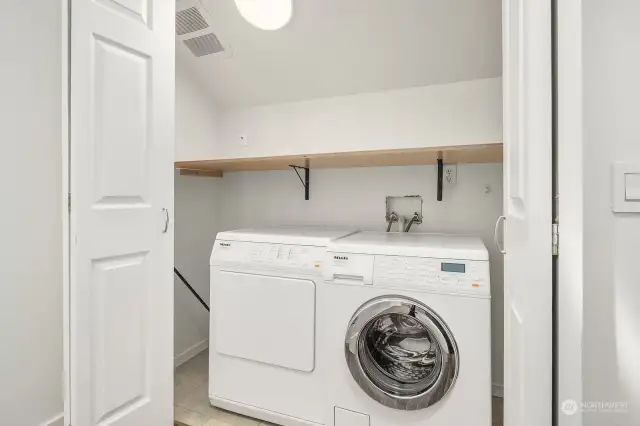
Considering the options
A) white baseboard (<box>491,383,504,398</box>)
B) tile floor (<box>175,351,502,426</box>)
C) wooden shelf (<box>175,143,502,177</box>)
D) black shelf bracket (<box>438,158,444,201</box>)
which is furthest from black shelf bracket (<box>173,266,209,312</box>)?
white baseboard (<box>491,383,504,398</box>)

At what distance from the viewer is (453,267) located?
1.43 meters

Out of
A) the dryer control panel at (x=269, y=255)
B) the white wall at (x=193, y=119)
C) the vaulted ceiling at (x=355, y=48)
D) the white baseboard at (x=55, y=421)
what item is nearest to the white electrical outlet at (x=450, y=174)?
the vaulted ceiling at (x=355, y=48)

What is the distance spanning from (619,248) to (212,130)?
8.63 feet

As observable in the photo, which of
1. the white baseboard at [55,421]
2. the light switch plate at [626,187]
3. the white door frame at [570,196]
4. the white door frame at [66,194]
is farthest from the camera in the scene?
the white baseboard at [55,421]

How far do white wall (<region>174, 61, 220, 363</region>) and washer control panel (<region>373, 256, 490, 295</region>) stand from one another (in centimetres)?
160

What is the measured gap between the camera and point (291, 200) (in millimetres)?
2625

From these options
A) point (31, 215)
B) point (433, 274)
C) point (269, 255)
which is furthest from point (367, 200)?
point (31, 215)

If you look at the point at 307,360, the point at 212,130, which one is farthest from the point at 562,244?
the point at 212,130

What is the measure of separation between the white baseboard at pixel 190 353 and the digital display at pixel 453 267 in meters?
2.00

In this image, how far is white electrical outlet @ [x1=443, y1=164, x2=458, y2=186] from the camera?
2.17m

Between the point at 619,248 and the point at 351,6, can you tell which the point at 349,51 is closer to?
the point at 351,6

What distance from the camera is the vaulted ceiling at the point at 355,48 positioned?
1.88 metres

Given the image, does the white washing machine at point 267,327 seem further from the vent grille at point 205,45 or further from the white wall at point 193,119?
the vent grille at point 205,45

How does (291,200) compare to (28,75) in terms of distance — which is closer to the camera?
(28,75)
